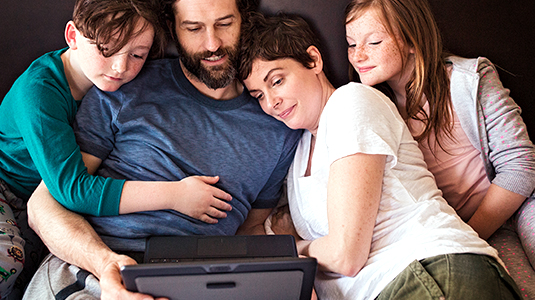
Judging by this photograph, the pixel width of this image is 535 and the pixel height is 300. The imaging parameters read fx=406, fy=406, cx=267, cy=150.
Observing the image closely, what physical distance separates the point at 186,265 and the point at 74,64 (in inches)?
31.4

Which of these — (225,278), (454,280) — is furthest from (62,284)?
(454,280)

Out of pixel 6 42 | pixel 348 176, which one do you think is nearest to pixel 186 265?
pixel 348 176

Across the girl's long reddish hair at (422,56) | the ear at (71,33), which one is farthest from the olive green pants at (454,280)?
the ear at (71,33)

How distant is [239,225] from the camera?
133cm

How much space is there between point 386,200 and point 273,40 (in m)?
→ 0.58

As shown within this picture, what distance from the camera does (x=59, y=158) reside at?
1090 millimetres

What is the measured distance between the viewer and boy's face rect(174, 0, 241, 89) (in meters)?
1.23

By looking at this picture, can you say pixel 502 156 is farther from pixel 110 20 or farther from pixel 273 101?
pixel 110 20

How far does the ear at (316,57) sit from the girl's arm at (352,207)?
A: 422mm

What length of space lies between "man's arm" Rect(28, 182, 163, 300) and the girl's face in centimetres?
87

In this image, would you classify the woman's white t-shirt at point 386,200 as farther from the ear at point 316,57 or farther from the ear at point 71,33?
the ear at point 71,33

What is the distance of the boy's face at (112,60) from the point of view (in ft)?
3.76

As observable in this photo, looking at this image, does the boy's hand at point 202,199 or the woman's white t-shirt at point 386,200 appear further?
the boy's hand at point 202,199

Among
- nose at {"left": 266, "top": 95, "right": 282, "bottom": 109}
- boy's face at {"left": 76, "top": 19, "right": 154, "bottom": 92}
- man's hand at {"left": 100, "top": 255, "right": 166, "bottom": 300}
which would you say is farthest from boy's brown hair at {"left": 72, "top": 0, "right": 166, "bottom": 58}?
man's hand at {"left": 100, "top": 255, "right": 166, "bottom": 300}
